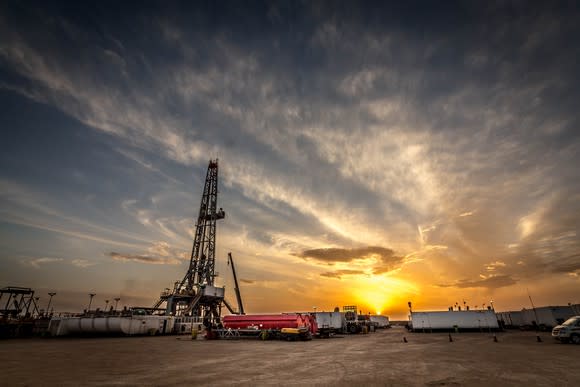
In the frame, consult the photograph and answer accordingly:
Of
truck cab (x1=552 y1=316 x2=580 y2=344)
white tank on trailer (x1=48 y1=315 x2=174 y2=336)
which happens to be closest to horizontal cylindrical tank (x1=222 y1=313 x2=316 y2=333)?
white tank on trailer (x1=48 y1=315 x2=174 y2=336)

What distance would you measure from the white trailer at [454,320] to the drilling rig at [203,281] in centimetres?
3984

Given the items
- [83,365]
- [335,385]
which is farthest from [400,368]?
[83,365]

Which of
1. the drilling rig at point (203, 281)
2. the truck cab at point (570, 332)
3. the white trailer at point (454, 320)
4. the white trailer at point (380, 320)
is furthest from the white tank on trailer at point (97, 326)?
the white trailer at point (380, 320)

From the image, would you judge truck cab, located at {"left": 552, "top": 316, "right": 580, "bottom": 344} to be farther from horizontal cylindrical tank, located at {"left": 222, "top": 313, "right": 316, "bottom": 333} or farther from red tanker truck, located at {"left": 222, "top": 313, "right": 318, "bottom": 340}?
→ horizontal cylindrical tank, located at {"left": 222, "top": 313, "right": 316, "bottom": 333}

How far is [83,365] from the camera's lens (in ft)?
47.0

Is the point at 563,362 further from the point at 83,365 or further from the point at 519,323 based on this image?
the point at 519,323

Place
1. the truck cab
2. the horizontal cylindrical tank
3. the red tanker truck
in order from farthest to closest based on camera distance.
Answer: the horizontal cylindrical tank → the red tanker truck → the truck cab

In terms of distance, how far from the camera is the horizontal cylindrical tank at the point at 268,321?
A: 112 feet

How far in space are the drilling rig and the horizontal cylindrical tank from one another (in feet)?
77.1

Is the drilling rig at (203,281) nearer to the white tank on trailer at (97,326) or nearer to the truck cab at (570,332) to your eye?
the white tank on trailer at (97,326)

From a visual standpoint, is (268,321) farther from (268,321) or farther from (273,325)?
(273,325)

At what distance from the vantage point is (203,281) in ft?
211

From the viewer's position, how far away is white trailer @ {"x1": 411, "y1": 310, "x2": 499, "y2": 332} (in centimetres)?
4712

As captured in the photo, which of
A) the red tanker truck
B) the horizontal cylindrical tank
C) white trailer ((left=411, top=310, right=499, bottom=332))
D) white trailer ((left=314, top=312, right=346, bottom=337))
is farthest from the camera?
white trailer ((left=314, top=312, right=346, bottom=337))
